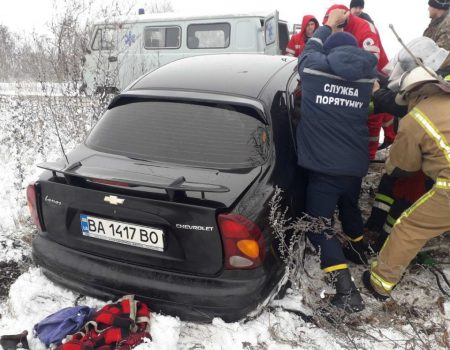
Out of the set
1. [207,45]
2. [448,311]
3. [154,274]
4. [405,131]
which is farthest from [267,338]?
[207,45]

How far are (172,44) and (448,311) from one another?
8.45m

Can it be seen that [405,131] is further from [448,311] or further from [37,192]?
[37,192]

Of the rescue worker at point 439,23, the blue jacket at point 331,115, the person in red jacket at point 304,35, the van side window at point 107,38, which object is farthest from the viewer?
the person in red jacket at point 304,35

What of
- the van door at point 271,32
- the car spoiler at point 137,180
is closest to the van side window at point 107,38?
the van door at point 271,32

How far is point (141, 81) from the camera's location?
2.76 meters

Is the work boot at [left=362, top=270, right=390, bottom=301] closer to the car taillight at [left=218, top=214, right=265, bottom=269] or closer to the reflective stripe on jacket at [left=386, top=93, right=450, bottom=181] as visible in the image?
the reflective stripe on jacket at [left=386, top=93, right=450, bottom=181]

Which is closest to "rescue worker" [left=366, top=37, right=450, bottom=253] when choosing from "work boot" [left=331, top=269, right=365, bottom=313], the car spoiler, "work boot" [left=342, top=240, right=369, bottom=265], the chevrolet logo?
"work boot" [left=342, top=240, right=369, bottom=265]

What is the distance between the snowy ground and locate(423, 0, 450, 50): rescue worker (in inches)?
83.1

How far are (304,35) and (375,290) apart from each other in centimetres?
537

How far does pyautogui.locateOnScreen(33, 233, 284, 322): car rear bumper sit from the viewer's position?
197cm

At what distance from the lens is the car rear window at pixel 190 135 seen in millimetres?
2227

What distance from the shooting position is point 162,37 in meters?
9.35

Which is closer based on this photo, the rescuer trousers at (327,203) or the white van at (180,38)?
the rescuer trousers at (327,203)

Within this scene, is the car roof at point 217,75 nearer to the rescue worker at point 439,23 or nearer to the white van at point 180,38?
the rescue worker at point 439,23
